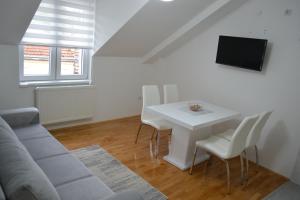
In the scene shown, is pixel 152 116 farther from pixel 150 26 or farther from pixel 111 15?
pixel 111 15

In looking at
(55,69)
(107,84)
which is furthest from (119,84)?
(55,69)

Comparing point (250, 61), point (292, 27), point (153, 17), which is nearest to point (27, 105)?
point (153, 17)

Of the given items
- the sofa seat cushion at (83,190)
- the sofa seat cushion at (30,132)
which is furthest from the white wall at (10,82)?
the sofa seat cushion at (83,190)

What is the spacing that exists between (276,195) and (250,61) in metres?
1.73

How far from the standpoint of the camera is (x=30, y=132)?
2496 mm

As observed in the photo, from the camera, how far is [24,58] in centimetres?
330

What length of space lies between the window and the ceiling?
Result: 36cm

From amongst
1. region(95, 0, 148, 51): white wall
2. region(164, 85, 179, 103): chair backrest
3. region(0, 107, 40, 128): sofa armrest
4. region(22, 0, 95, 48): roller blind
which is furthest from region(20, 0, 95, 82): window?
region(164, 85, 179, 103): chair backrest

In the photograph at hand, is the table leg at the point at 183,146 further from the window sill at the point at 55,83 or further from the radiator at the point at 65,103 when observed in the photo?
the window sill at the point at 55,83

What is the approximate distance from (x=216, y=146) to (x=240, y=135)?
35 centimetres

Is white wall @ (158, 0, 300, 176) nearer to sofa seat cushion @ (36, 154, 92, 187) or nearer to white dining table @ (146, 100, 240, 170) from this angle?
white dining table @ (146, 100, 240, 170)

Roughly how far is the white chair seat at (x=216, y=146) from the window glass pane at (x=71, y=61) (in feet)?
7.58

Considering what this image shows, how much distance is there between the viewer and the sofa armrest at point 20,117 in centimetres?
255

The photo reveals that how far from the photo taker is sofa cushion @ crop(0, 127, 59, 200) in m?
1.12
